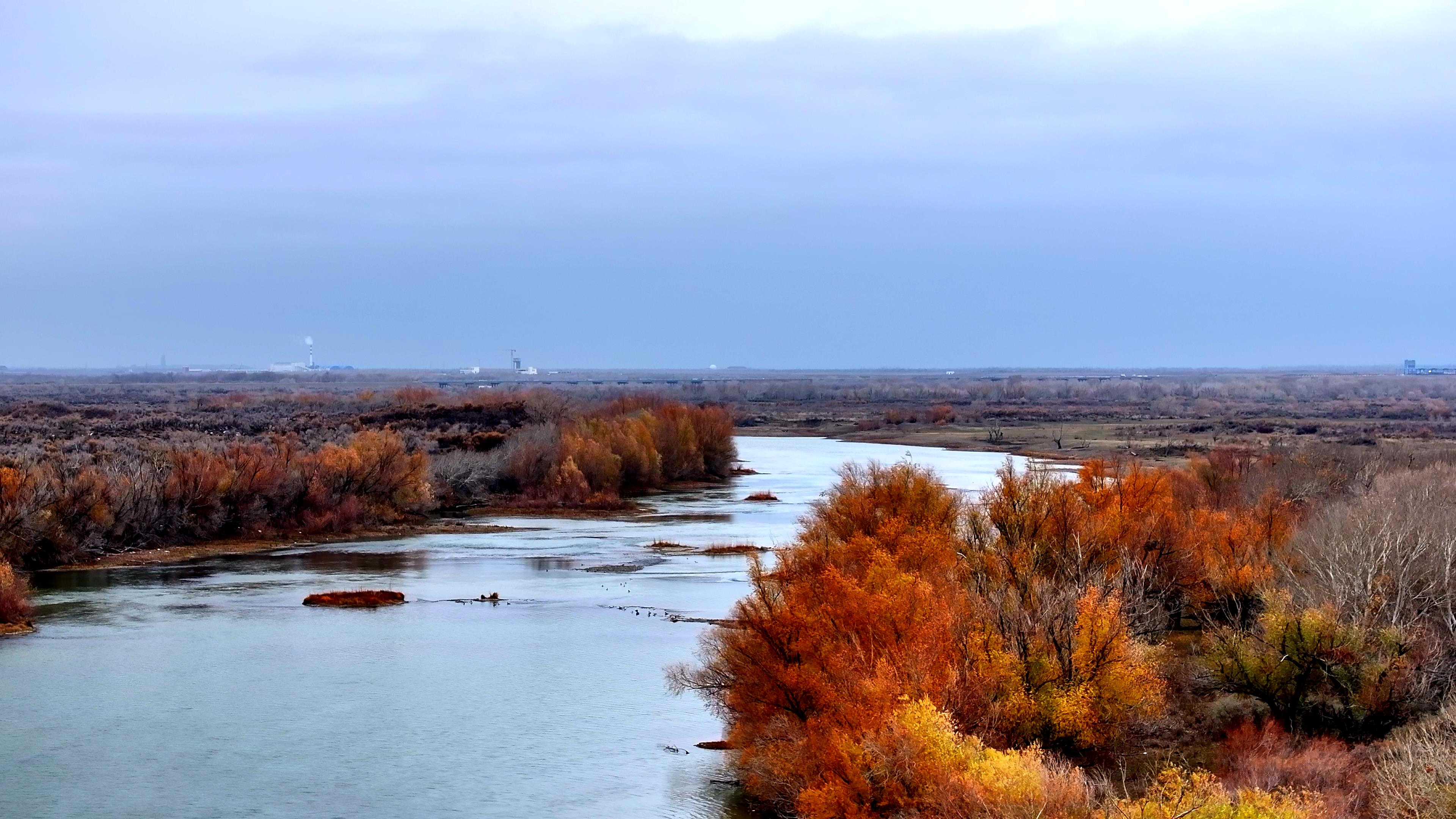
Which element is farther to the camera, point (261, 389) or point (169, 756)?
point (261, 389)

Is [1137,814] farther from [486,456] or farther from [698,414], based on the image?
[698,414]

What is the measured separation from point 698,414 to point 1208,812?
65.0 metres

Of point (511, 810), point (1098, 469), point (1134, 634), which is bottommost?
point (511, 810)

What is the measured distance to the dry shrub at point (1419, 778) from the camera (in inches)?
507

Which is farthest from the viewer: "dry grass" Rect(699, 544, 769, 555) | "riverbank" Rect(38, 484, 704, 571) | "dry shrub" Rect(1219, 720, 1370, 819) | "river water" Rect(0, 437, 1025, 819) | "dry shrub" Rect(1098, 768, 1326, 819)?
"dry grass" Rect(699, 544, 769, 555)

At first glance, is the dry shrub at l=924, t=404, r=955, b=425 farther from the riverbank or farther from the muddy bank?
the muddy bank

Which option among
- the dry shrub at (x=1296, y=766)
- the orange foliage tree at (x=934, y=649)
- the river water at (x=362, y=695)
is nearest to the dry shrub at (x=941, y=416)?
the river water at (x=362, y=695)

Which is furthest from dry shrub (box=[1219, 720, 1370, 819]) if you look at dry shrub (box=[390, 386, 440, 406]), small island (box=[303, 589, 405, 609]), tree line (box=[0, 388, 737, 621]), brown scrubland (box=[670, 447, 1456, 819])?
dry shrub (box=[390, 386, 440, 406])

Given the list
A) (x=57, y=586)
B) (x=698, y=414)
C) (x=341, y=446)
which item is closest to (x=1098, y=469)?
(x=57, y=586)

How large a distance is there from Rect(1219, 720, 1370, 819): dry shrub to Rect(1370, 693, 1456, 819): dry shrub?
1.01 feet

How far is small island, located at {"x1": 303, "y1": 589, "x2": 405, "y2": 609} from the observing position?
105 feet

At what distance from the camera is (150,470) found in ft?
143

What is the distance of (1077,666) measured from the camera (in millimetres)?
18203

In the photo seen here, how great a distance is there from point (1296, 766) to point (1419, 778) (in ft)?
11.2
